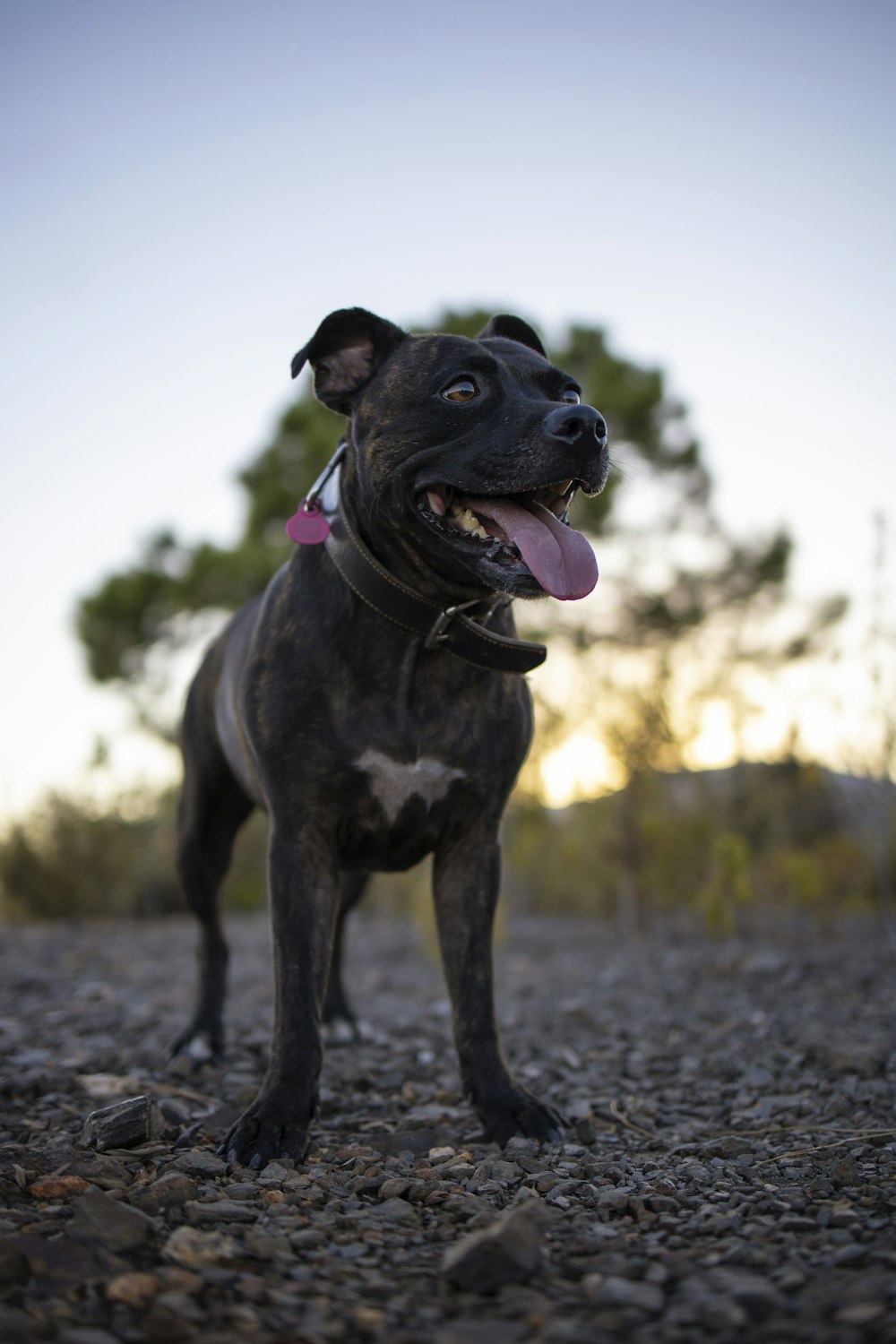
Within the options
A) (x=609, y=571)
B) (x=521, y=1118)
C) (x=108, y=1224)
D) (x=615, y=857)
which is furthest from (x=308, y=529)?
(x=609, y=571)

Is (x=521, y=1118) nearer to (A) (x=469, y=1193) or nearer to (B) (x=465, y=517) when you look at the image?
(A) (x=469, y=1193)

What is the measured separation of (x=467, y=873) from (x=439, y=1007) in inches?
95.5

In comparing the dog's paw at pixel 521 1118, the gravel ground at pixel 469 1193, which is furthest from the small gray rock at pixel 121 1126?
the dog's paw at pixel 521 1118

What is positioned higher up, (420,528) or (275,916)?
(420,528)

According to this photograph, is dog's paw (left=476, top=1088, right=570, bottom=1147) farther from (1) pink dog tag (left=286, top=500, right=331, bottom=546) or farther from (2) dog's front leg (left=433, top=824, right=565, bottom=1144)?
(1) pink dog tag (left=286, top=500, right=331, bottom=546)

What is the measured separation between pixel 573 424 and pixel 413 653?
0.78m

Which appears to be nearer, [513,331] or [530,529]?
[530,529]

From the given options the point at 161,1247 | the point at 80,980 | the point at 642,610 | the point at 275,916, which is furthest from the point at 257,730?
the point at 642,610

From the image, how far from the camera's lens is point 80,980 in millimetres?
6461

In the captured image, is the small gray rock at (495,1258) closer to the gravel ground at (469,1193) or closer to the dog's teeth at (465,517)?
the gravel ground at (469,1193)

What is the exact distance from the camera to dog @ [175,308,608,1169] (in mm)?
2762

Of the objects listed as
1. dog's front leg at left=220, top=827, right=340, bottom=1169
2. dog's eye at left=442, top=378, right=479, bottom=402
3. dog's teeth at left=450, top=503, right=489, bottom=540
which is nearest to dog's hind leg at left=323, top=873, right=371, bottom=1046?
dog's front leg at left=220, top=827, right=340, bottom=1169

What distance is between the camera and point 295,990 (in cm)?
279

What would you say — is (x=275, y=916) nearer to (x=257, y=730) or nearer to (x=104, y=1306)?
(x=257, y=730)
